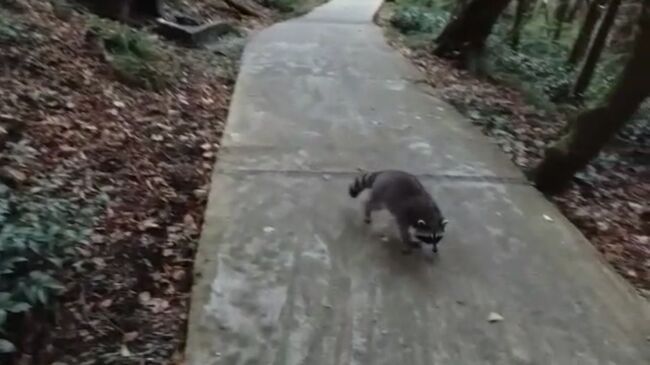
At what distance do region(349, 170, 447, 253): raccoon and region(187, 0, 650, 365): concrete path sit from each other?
151 millimetres

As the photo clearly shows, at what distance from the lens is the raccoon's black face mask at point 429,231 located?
14.6ft

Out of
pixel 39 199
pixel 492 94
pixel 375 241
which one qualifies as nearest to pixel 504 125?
pixel 492 94

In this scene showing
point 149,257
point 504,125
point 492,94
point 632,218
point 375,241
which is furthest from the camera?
point 492,94

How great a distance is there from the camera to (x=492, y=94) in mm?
9461

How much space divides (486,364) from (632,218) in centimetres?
336

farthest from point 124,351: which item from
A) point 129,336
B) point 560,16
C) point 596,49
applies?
point 560,16

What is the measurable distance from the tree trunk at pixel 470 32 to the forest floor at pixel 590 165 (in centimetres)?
27

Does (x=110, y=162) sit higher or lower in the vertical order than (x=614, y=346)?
lower

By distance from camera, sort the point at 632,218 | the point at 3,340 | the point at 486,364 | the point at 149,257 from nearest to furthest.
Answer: the point at 3,340 < the point at 486,364 < the point at 149,257 < the point at 632,218

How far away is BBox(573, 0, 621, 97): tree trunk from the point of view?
34.2ft

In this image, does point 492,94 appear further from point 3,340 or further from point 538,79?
point 3,340

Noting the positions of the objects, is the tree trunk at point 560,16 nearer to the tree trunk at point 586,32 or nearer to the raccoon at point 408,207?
the tree trunk at point 586,32

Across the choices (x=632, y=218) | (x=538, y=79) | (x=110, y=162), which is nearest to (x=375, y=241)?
(x=110, y=162)

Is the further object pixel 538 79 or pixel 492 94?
pixel 538 79
